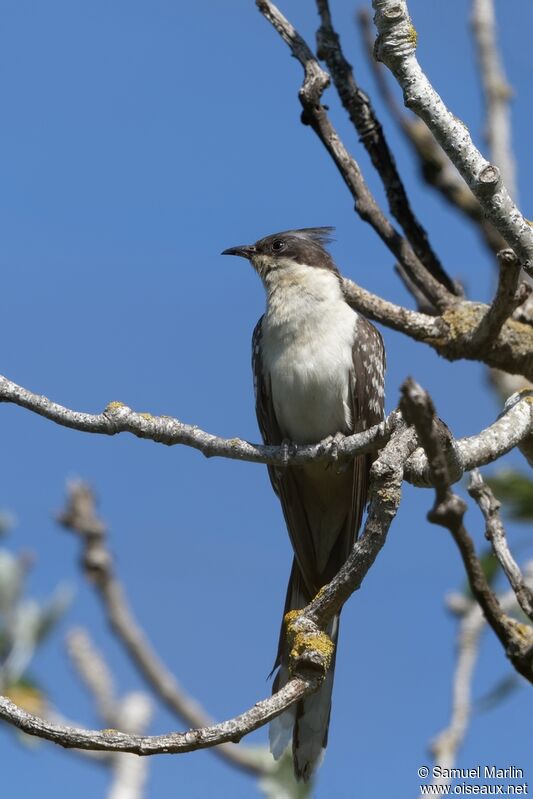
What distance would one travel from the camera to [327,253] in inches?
310

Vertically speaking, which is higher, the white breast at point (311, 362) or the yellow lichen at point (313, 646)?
the white breast at point (311, 362)

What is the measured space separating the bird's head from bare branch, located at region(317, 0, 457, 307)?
2.27 feet

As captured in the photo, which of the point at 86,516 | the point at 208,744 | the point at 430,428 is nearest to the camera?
the point at 430,428

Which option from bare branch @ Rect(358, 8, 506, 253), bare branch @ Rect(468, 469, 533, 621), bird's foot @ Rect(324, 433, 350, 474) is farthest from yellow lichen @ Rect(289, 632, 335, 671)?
bare branch @ Rect(358, 8, 506, 253)

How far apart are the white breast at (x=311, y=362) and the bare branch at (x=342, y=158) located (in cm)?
53

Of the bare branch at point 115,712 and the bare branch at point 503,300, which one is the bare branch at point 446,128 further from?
the bare branch at point 115,712

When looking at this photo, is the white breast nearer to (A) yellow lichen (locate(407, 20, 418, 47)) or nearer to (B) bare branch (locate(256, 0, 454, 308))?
(B) bare branch (locate(256, 0, 454, 308))

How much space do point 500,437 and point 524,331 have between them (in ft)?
4.05

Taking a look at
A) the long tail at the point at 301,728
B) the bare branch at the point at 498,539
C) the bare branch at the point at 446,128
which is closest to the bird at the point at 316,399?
the long tail at the point at 301,728

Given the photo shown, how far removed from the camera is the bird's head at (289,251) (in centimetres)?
766

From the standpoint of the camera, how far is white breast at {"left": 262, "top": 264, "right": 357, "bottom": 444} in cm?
694

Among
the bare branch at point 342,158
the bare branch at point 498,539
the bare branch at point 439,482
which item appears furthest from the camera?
the bare branch at point 342,158

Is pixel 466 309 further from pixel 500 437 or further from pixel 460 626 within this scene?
pixel 460 626

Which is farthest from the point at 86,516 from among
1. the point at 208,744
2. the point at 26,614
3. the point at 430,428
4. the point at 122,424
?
the point at 430,428
